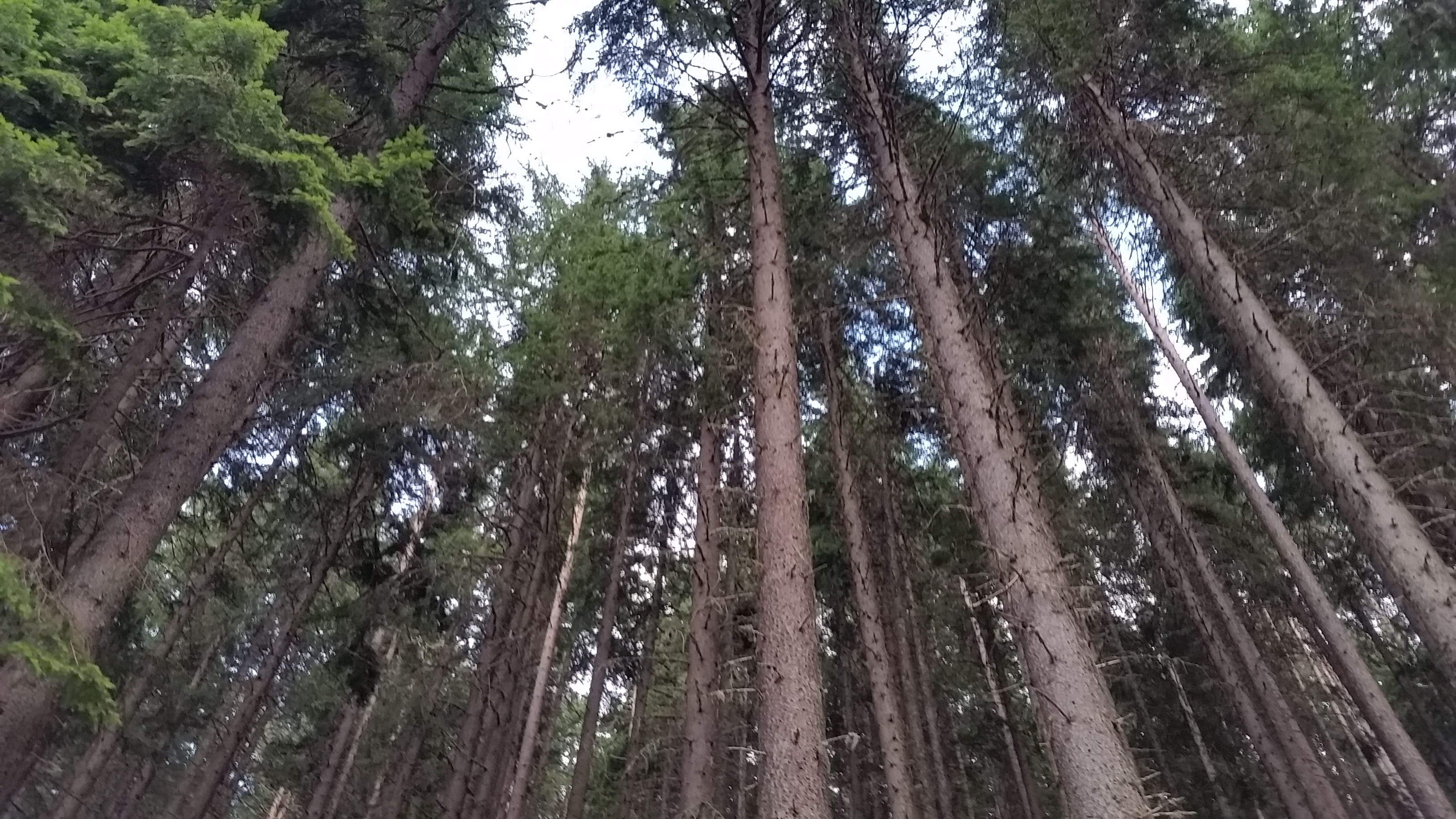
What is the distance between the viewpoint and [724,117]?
1045 centimetres

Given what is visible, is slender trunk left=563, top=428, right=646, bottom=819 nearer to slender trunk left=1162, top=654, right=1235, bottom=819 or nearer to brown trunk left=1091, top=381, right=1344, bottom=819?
brown trunk left=1091, top=381, right=1344, bottom=819

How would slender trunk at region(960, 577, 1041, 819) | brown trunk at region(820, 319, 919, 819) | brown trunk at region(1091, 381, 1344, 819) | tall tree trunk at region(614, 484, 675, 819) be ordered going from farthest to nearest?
1. slender trunk at region(960, 577, 1041, 819)
2. tall tree trunk at region(614, 484, 675, 819)
3. brown trunk at region(1091, 381, 1344, 819)
4. brown trunk at region(820, 319, 919, 819)

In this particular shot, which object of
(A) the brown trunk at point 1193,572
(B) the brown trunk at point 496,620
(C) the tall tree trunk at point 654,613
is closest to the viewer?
(B) the brown trunk at point 496,620

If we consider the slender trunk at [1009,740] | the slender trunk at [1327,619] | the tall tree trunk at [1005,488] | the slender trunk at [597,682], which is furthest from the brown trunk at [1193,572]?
the slender trunk at [597,682]

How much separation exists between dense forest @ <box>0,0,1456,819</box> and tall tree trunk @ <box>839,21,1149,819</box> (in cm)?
4

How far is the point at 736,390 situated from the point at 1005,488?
18.3 ft

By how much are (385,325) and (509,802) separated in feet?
22.1

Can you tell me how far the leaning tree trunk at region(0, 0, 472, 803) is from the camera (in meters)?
5.58

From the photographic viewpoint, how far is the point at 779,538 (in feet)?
Result: 21.8

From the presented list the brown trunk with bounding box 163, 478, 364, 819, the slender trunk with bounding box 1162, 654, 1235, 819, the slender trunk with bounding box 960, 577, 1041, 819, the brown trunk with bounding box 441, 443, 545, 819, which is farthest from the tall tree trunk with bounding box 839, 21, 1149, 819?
the slender trunk with bounding box 1162, 654, 1235, 819

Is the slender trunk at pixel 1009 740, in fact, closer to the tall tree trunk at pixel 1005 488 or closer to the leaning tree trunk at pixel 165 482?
the tall tree trunk at pixel 1005 488

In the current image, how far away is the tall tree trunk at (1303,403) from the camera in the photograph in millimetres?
7691

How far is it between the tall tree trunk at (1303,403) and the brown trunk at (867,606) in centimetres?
493

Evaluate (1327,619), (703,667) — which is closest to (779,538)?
(703,667)
